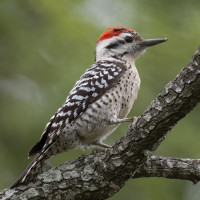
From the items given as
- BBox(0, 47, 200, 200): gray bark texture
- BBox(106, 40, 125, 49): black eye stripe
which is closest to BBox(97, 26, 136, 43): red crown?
BBox(106, 40, 125, 49): black eye stripe

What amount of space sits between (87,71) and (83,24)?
32.6 inches

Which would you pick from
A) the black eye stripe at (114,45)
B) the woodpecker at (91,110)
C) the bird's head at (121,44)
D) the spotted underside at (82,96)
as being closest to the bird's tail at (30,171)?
the woodpecker at (91,110)

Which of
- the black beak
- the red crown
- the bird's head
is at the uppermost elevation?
the red crown

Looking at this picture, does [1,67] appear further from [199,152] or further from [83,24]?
[199,152]

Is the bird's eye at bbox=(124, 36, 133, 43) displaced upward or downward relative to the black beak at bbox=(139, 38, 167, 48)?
upward

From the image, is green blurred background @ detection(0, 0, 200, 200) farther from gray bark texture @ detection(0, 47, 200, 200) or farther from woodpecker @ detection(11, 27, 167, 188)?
gray bark texture @ detection(0, 47, 200, 200)

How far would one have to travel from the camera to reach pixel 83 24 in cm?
656

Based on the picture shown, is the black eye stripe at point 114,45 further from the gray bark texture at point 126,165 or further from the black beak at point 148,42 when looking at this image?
the gray bark texture at point 126,165

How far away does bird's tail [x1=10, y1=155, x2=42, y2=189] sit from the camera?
500 cm

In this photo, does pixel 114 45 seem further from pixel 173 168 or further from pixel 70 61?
pixel 173 168

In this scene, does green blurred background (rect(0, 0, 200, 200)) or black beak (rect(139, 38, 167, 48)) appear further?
black beak (rect(139, 38, 167, 48))

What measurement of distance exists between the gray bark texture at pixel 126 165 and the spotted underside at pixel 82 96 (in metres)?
0.39

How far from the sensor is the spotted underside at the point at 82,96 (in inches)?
210

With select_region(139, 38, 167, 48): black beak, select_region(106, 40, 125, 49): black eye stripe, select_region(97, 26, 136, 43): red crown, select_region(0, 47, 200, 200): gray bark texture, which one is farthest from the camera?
select_region(106, 40, 125, 49): black eye stripe
